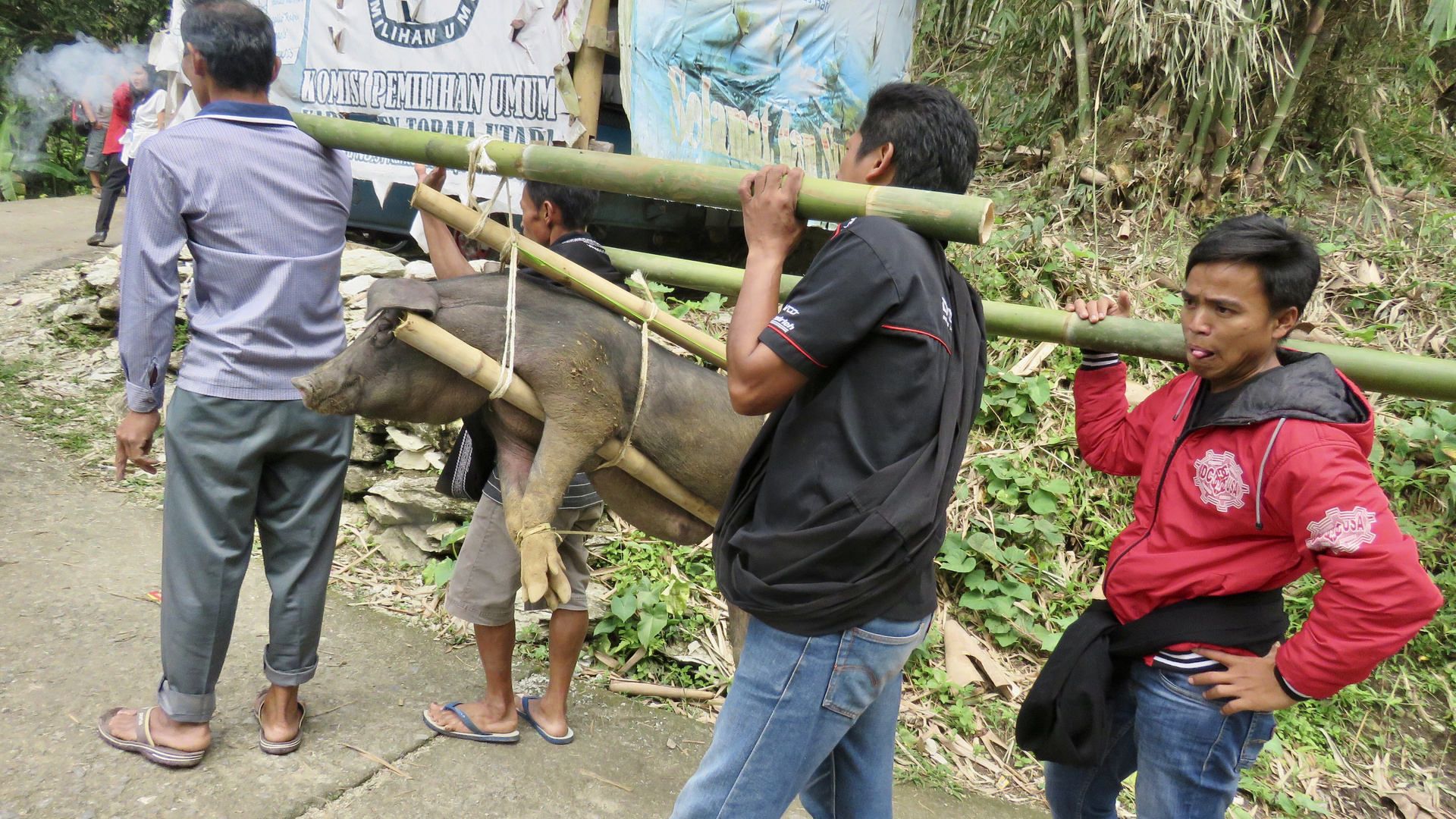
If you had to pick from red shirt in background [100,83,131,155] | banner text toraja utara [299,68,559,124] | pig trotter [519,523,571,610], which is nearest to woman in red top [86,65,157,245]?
red shirt in background [100,83,131,155]

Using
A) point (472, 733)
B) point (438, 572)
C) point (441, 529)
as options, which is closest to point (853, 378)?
point (472, 733)

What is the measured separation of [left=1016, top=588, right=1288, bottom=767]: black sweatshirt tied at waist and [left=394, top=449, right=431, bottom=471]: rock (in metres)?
3.25

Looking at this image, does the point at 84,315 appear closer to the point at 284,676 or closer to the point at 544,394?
the point at 284,676

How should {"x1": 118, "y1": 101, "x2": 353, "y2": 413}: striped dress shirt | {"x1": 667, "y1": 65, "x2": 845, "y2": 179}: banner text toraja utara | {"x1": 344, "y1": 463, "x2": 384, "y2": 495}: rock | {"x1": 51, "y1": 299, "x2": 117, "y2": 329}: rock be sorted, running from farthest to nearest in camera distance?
{"x1": 51, "y1": 299, "x2": 117, "y2": 329}: rock, {"x1": 667, "y1": 65, "x2": 845, "y2": 179}: banner text toraja utara, {"x1": 344, "y1": 463, "x2": 384, "y2": 495}: rock, {"x1": 118, "y1": 101, "x2": 353, "y2": 413}: striped dress shirt

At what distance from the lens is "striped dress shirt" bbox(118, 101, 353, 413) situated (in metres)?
2.50

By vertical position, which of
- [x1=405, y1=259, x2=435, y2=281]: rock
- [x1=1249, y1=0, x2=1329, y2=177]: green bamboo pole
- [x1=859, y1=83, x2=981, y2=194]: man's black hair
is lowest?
[x1=405, y1=259, x2=435, y2=281]: rock

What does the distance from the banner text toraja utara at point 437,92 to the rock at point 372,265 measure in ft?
3.26

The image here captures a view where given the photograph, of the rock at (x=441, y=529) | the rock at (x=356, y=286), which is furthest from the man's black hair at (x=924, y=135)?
the rock at (x=356, y=286)

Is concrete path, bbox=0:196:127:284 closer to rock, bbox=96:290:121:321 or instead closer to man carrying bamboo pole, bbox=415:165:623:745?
rock, bbox=96:290:121:321

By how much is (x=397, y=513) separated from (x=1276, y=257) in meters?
3.80

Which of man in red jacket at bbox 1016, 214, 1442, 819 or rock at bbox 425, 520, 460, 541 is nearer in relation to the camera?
man in red jacket at bbox 1016, 214, 1442, 819

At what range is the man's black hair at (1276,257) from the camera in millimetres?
1900

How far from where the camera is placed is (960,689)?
3.65 metres

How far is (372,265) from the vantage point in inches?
235
